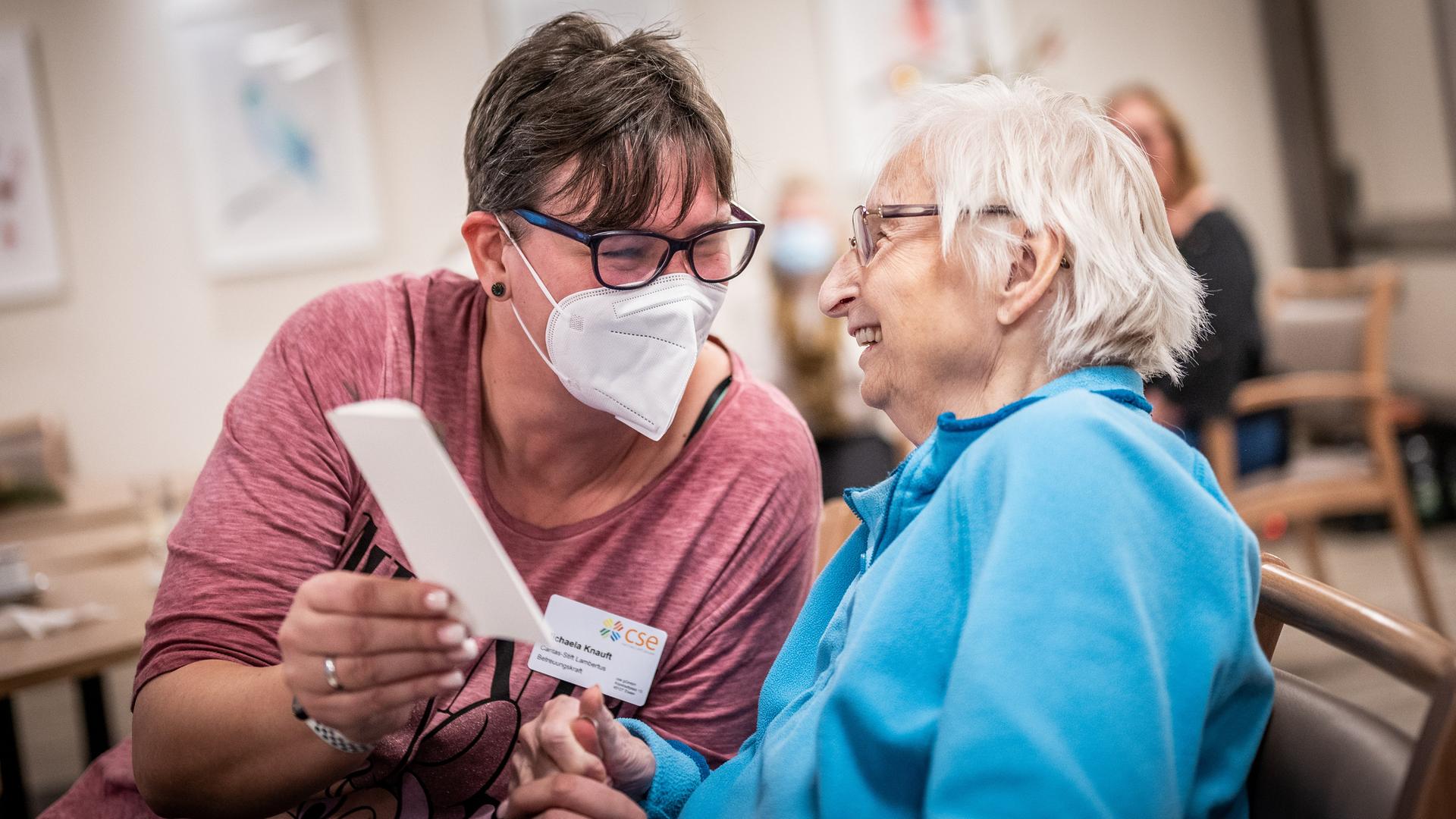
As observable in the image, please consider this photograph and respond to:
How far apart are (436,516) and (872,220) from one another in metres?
0.61

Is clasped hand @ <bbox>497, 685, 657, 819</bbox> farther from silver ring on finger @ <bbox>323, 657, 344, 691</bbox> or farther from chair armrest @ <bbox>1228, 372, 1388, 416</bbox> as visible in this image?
chair armrest @ <bbox>1228, 372, 1388, 416</bbox>

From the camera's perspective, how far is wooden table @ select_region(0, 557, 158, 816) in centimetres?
187

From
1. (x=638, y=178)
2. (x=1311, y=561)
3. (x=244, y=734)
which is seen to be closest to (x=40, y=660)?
(x=244, y=734)

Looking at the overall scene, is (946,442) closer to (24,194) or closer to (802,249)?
(802,249)

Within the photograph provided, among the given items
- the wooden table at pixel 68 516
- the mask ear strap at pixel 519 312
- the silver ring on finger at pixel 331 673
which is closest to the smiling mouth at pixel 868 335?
the mask ear strap at pixel 519 312

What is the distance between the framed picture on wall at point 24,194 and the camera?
5.13m

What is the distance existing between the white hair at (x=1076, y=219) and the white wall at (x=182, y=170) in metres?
3.95

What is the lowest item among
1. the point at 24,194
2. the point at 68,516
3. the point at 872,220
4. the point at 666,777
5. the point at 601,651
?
the point at 666,777

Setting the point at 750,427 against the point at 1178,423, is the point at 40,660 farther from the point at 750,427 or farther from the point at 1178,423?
the point at 1178,423

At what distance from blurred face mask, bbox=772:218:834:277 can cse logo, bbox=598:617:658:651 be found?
3.45 meters

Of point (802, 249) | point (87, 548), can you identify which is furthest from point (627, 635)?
point (802, 249)

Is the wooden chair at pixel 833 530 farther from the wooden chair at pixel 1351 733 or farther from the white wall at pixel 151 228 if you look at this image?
the white wall at pixel 151 228

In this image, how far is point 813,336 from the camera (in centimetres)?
460

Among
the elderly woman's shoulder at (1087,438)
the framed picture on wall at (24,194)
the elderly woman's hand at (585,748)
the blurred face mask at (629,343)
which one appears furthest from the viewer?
the framed picture on wall at (24,194)
